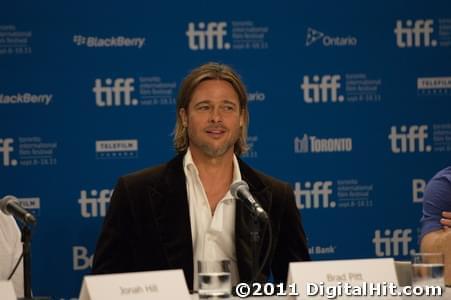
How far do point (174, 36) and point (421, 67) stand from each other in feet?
5.18

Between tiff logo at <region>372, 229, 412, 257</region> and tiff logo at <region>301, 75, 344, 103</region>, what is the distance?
0.90m

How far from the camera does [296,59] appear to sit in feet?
18.1

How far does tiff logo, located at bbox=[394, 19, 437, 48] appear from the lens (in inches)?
222

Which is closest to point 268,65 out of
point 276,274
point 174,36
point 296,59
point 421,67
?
point 296,59

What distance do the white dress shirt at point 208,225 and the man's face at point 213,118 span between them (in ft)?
0.35

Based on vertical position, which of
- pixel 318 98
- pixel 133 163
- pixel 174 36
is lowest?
pixel 133 163

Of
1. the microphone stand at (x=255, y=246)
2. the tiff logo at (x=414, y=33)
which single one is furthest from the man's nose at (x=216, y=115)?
the tiff logo at (x=414, y=33)

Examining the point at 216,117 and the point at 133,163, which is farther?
the point at 133,163

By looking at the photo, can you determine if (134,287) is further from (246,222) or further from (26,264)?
(246,222)

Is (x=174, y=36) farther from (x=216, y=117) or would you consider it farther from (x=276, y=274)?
(x=276, y=274)

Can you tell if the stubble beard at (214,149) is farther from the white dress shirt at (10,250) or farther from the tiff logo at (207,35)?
the tiff logo at (207,35)

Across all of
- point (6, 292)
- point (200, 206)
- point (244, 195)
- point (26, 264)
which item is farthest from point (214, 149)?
point (6, 292)

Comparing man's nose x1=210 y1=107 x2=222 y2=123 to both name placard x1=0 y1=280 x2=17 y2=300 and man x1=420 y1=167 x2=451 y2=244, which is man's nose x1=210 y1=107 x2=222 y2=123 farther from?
name placard x1=0 y1=280 x2=17 y2=300

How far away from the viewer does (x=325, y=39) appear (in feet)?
18.2
